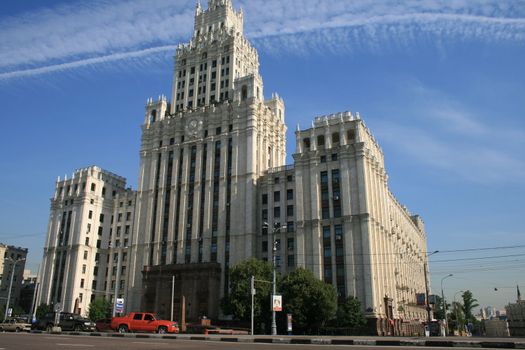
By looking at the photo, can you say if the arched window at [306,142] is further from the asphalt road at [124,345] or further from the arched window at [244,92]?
the asphalt road at [124,345]

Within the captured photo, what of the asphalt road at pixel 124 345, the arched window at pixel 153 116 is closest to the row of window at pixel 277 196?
the arched window at pixel 153 116

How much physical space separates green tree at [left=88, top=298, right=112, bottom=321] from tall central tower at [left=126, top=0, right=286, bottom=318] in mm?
5480

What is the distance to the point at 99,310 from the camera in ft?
286

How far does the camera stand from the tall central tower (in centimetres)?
8031

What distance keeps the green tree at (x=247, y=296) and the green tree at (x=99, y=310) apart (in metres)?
35.8

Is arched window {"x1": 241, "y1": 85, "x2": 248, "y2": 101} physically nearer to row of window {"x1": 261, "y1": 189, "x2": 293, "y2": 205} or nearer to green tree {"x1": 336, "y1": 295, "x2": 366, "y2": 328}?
row of window {"x1": 261, "y1": 189, "x2": 293, "y2": 205}

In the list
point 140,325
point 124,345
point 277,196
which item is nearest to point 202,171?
point 277,196

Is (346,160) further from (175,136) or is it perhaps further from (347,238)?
(175,136)

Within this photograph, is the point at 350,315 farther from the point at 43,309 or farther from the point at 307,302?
the point at 43,309

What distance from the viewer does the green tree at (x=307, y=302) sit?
57906 mm

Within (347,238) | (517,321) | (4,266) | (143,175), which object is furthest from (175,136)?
(517,321)

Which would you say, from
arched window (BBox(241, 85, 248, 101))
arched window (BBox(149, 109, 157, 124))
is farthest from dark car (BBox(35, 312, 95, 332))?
arched window (BBox(149, 109, 157, 124))

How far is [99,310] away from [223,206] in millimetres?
32688

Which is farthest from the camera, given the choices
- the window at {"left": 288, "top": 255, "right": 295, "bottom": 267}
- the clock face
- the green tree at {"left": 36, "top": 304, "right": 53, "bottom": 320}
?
the clock face
